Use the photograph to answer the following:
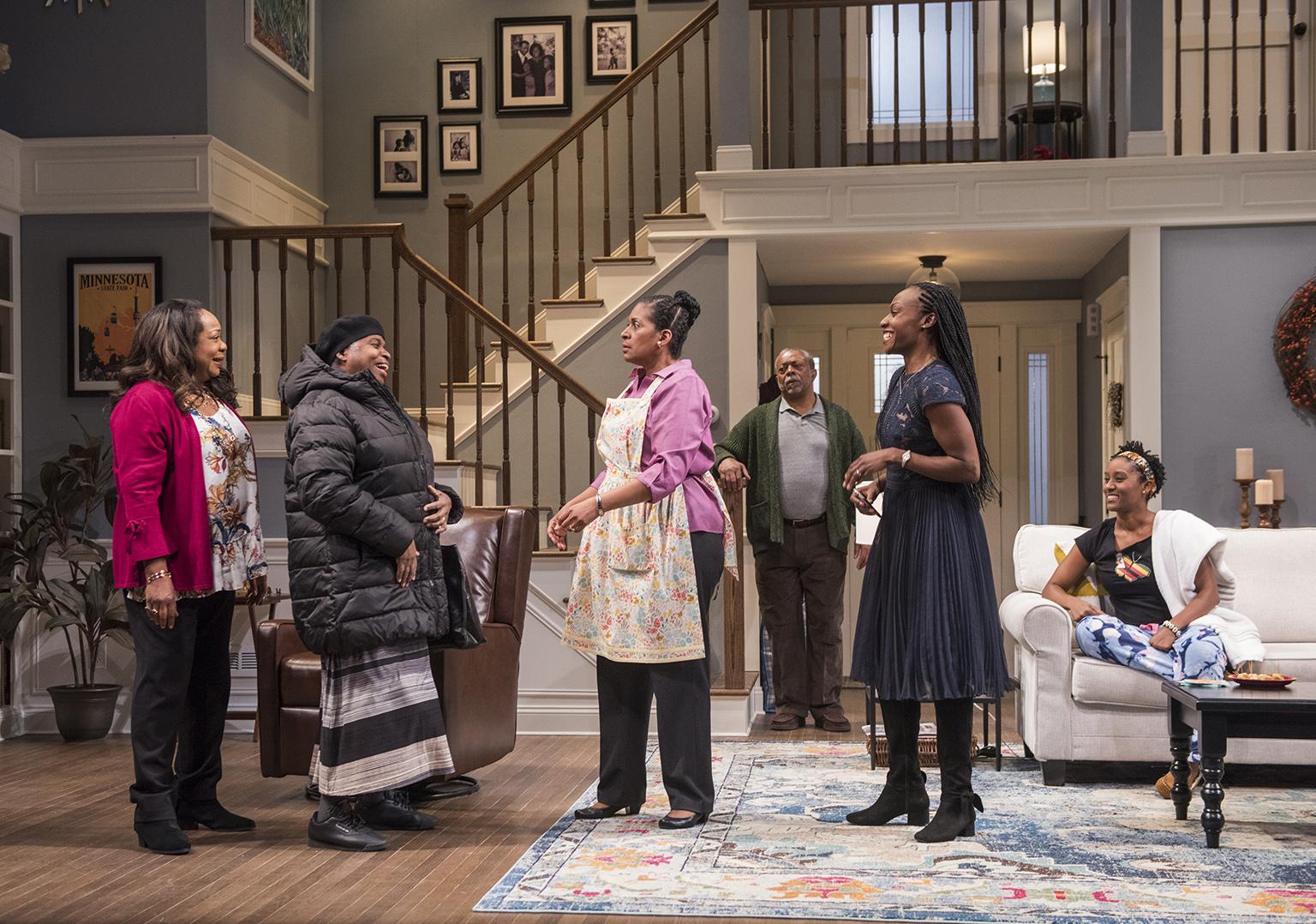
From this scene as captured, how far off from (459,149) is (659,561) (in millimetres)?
5288

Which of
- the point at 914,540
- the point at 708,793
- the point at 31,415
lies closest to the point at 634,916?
the point at 708,793

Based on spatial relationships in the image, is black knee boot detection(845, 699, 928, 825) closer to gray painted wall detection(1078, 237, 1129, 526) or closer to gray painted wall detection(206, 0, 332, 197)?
gray painted wall detection(1078, 237, 1129, 526)

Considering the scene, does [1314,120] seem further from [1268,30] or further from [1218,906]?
[1218,906]

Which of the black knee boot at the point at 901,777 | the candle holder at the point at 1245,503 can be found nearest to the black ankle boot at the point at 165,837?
the black knee boot at the point at 901,777

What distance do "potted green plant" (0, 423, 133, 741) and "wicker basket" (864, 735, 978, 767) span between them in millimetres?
3051

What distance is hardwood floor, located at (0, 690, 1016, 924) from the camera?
3.08 meters

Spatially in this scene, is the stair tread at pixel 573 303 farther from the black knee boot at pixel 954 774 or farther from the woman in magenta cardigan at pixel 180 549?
the black knee boot at pixel 954 774

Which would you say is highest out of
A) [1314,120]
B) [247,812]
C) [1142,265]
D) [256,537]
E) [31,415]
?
[1314,120]

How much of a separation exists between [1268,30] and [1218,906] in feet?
21.4

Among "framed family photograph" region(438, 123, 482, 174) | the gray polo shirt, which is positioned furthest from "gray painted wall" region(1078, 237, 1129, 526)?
"framed family photograph" region(438, 123, 482, 174)

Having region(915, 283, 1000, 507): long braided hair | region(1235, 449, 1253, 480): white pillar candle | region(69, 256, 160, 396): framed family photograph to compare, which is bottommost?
region(1235, 449, 1253, 480): white pillar candle

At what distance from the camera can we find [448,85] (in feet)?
27.4

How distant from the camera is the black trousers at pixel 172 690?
358cm

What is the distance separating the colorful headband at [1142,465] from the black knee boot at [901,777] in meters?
1.52
